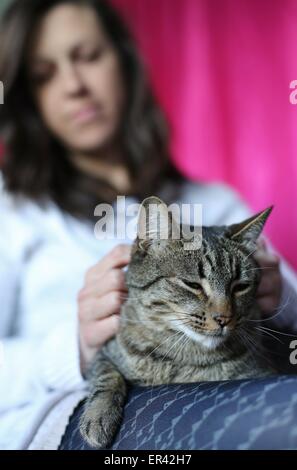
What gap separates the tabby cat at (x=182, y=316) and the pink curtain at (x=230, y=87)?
0.48 metres

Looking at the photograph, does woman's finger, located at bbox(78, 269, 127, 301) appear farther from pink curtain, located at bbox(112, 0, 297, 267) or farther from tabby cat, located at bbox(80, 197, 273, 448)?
pink curtain, located at bbox(112, 0, 297, 267)

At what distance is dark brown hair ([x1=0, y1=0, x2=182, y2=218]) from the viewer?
1031 mm

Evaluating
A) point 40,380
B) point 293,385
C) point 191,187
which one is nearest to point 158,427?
point 293,385

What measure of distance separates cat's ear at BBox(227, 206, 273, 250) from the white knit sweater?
0.16m

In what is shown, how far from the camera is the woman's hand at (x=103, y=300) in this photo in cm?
76

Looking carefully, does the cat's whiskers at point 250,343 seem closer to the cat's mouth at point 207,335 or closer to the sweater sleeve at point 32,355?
the cat's mouth at point 207,335

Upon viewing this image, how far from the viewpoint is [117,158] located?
1.17 m

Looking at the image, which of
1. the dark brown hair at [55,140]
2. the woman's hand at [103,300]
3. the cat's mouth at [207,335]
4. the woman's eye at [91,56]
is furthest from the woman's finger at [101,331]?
the woman's eye at [91,56]

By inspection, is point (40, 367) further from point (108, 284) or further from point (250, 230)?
point (250, 230)

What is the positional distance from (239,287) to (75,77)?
56 centimetres

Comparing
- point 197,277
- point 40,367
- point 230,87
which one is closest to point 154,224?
point 197,277

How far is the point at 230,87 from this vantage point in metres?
1.36

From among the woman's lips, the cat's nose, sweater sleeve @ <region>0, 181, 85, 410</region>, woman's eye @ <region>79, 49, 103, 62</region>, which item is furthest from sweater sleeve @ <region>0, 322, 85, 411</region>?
woman's eye @ <region>79, 49, 103, 62</region>

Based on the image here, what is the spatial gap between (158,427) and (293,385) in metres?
0.16
